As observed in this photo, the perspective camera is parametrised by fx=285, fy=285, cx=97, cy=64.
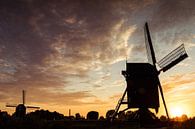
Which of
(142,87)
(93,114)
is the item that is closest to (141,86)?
(142,87)

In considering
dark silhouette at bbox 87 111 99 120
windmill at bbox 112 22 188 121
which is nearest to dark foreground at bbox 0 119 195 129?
windmill at bbox 112 22 188 121

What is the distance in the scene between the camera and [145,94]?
30625mm

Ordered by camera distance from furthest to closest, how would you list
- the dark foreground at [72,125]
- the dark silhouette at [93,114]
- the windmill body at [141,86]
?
the dark silhouette at [93,114] < the dark foreground at [72,125] < the windmill body at [141,86]

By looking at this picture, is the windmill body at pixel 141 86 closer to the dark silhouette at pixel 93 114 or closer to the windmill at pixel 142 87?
the windmill at pixel 142 87

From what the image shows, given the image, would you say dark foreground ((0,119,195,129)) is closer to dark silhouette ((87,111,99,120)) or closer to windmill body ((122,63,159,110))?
windmill body ((122,63,159,110))

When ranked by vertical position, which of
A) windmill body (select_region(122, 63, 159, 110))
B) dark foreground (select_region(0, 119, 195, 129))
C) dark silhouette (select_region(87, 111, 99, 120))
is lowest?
dark foreground (select_region(0, 119, 195, 129))

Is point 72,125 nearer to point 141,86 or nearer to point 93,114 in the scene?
point 141,86

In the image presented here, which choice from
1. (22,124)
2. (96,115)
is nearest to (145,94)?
(22,124)

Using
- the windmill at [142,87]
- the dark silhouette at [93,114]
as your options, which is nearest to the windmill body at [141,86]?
the windmill at [142,87]

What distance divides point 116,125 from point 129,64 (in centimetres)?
708

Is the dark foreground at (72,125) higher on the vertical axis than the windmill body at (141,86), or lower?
lower

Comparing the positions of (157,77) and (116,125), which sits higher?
(157,77)

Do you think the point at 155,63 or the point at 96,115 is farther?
the point at 96,115

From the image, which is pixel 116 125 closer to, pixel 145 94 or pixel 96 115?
pixel 145 94
